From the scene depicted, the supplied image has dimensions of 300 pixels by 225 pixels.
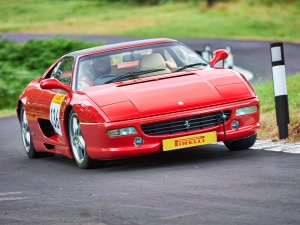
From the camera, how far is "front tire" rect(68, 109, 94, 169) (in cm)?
1134

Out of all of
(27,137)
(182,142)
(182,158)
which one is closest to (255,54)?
(27,137)

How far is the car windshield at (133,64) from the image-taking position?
11938mm

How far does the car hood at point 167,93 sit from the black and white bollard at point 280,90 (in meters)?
0.66

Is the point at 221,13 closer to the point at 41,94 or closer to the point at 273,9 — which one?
the point at 273,9

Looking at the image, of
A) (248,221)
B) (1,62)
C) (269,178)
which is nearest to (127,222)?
(248,221)

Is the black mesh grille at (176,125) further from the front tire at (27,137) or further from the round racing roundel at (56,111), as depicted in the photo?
the front tire at (27,137)

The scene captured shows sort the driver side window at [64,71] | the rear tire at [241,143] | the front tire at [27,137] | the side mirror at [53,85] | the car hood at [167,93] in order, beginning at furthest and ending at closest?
1. the front tire at [27,137]
2. the driver side window at [64,71]
3. the side mirror at [53,85]
4. the rear tire at [241,143]
5. the car hood at [167,93]

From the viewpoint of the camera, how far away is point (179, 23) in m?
52.9

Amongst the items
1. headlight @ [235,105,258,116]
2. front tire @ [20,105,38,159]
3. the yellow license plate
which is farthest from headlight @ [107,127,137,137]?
front tire @ [20,105,38,159]

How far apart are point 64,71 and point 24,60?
18812 millimetres


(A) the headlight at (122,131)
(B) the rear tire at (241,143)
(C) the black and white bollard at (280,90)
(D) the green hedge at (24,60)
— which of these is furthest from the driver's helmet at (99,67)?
(D) the green hedge at (24,60)

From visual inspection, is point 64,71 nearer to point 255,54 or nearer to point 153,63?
point 153,63

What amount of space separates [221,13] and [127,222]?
47809 millimetres

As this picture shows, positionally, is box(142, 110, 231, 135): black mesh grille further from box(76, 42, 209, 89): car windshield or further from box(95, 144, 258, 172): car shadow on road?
box(76, 42, 209, 89): car windshield
